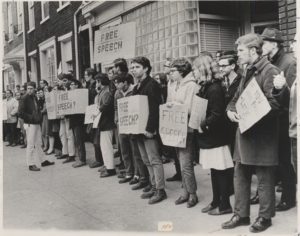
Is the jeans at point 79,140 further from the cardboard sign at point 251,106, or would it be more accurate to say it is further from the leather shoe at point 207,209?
the cardboard sign at point 251,106

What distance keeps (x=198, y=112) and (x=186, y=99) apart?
265 millimetres

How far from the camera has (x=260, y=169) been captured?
339 centimetres

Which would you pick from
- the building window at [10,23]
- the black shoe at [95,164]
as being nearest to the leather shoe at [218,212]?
the black shoe at [95,164]

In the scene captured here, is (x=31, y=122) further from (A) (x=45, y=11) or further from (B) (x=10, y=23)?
(B) (x=10, y=23)

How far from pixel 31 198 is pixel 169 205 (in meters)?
1.85

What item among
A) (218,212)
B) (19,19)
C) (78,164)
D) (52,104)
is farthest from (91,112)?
(19,19)

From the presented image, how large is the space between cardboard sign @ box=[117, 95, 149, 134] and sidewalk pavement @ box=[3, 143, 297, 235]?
790 mm

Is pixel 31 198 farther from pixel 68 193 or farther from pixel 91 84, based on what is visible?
pixel 91 84

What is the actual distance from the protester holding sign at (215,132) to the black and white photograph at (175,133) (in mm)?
10

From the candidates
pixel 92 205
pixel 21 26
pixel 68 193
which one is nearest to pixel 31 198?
pixel 68 193

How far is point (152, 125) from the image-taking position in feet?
14.7

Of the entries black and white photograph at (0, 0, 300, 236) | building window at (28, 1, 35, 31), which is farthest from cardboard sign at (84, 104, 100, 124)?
building window at (28, 1, 35, 31)

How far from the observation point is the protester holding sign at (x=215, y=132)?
3848 millimetres

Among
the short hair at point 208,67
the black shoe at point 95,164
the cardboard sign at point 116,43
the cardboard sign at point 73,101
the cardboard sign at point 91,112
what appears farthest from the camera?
the black shoe at point 95,164
